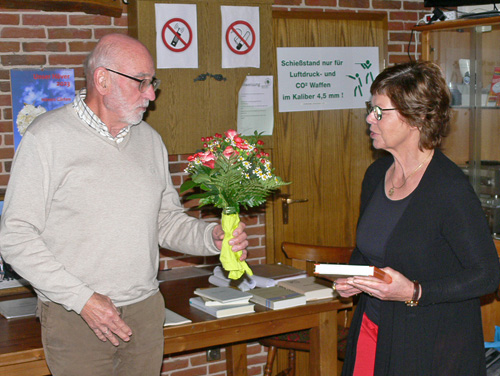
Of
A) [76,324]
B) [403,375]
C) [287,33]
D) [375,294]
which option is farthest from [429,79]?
[287,33]

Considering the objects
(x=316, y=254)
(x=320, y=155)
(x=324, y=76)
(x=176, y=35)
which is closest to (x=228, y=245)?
(x=316, y=254)

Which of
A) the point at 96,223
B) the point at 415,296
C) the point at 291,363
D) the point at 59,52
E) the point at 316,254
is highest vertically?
the point at 59,52

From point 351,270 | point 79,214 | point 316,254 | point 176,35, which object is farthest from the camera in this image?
point 316,254

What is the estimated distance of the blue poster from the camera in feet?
11.2

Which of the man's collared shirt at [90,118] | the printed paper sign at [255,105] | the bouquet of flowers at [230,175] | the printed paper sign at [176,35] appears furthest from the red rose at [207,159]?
the printed paper sign at [255,105]

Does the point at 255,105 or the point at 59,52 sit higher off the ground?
the point at 59,52

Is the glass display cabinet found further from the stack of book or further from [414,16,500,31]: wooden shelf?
the stack of book

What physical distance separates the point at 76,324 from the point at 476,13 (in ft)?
10.4

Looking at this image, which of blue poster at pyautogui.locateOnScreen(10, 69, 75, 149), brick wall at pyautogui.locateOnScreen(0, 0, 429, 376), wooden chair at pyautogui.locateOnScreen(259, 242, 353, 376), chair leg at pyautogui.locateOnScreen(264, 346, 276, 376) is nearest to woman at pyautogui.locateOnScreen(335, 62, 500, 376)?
wooden chair at pyautogui.locateOnScreen(259, 242, 353, 376)

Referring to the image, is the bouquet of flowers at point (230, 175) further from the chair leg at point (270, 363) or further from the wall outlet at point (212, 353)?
the wall outlet at point (212, 353)

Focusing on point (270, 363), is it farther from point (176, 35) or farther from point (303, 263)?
point (176, 35)

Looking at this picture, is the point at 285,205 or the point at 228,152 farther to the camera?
the point at 285,205

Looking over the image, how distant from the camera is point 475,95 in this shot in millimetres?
4168

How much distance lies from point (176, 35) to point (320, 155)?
136cm
